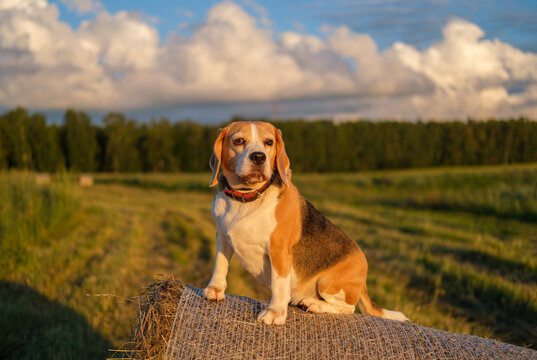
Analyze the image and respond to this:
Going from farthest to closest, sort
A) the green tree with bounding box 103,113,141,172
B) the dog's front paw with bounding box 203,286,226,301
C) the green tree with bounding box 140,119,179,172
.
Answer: the green tree with bounding box 140,119,179,172 < the green tree with bounding box 103,113,141,172 < the dog's front paw with bounding box 203,286,226,301

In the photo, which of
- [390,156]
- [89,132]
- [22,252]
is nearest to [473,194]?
[22,252]

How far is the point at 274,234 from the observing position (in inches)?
146

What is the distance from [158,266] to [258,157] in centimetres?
714

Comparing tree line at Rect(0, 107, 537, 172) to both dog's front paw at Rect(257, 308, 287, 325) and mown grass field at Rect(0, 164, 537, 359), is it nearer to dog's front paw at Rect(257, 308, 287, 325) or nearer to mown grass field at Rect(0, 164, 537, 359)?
mown grass field at Rect(0, 164, 537, 359)

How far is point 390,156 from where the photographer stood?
1945 inches

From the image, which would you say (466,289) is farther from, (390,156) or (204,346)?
(390,156)

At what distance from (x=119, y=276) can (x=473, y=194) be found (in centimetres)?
1690

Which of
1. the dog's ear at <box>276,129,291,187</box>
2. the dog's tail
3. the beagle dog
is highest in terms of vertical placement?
the dog's ear at <box>276,129,291,187</box>

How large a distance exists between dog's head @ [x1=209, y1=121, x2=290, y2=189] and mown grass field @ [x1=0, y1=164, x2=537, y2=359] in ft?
4.51

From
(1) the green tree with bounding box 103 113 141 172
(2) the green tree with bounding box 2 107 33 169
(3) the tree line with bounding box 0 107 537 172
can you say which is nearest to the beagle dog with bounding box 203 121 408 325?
(2) the green tree with bounding box 2 107 33 169

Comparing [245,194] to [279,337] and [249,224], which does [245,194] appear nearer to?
[249,224]

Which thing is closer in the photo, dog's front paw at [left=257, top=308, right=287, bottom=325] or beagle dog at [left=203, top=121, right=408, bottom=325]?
beagle dog at [left=203, top=121, right=408, bottom=325]

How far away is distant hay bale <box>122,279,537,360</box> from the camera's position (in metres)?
3.65

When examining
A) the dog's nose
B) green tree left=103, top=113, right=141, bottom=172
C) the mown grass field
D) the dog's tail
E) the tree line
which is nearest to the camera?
the dog's nose
